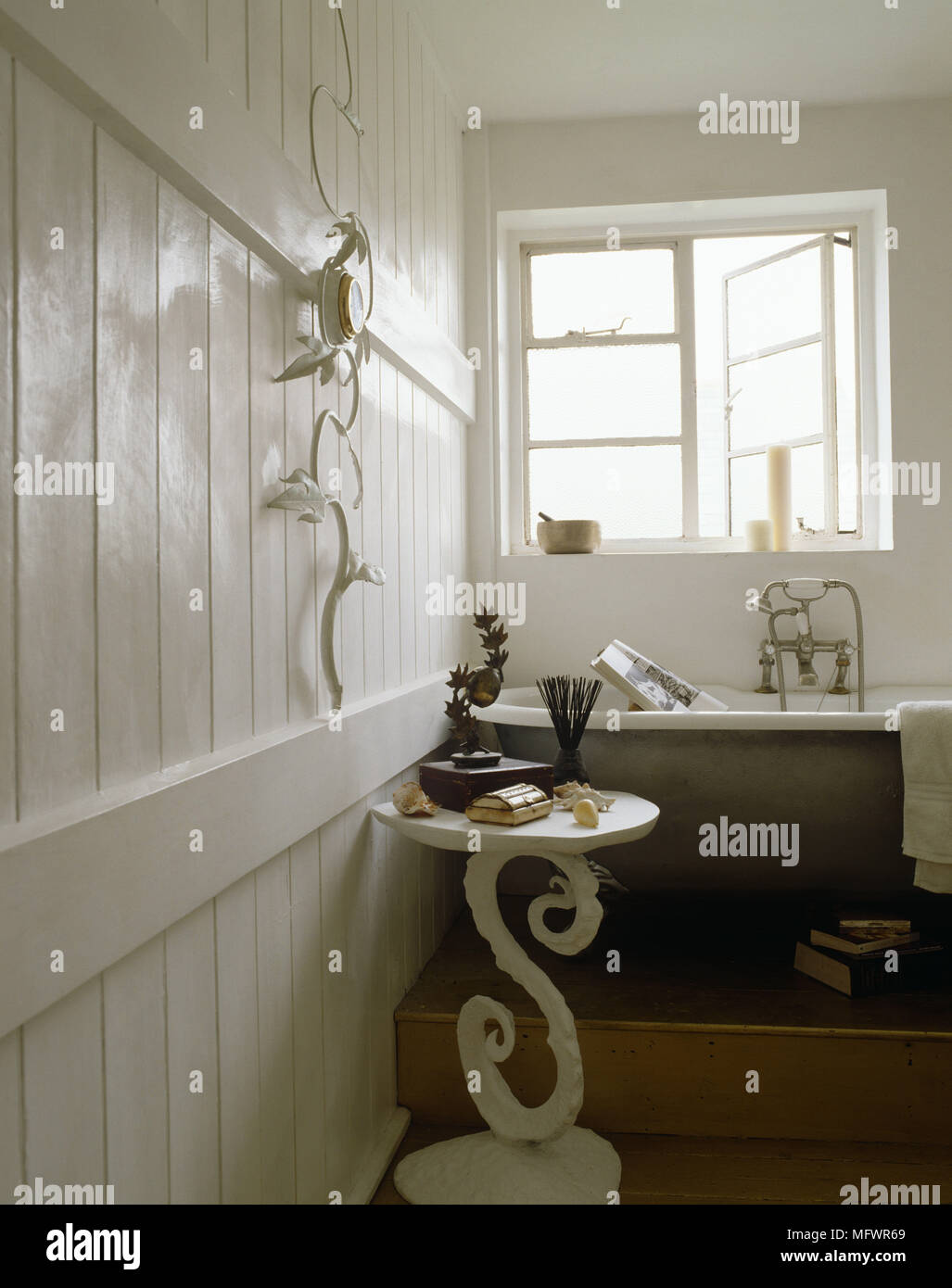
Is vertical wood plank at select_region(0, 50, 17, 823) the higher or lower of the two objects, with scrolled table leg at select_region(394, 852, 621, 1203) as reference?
higher

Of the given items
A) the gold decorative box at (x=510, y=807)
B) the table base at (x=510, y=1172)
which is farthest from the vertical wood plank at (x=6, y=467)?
the table base at (x=510, y=1172)

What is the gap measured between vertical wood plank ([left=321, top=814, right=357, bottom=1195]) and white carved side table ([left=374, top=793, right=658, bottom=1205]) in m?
0.12

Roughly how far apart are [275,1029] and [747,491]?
2.43 meters

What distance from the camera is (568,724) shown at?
2.04 m

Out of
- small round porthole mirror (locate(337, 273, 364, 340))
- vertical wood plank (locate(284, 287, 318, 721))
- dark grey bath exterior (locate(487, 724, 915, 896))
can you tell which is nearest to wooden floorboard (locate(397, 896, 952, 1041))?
dark grey bath exterior (locate(487, 724, 915, 896))

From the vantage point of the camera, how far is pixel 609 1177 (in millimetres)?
1650

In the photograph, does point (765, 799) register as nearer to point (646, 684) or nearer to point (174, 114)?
point (646, 684)

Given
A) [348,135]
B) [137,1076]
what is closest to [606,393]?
[348,135]

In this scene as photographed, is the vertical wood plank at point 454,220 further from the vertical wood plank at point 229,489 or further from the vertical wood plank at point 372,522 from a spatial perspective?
the vertical wood plank at point 229,489

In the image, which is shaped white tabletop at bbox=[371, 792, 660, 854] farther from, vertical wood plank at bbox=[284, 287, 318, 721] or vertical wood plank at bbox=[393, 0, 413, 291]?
vertical wood plank at bbox=[393, 0, 413, 291]

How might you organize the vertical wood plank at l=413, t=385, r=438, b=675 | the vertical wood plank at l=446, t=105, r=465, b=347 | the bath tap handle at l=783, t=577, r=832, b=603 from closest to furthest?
the vertical wood plank at l=413, t=385, r=438, b=675, the vertical wood plank at l=446, t=105, r=465, b=347, the bath tap handle at l=783, t=577, r=832, b=603

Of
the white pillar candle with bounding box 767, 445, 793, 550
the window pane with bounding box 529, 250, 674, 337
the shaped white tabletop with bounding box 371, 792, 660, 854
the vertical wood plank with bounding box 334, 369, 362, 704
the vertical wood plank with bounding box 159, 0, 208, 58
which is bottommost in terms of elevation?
the shaped white tabletop with bounding box 371, 792, 660, 854

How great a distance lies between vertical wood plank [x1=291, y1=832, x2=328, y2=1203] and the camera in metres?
1.39

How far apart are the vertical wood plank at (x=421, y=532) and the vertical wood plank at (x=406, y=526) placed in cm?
3
